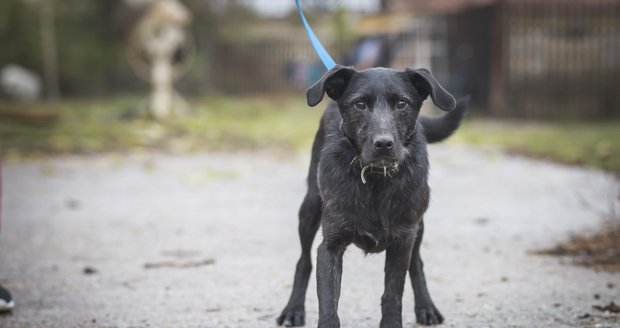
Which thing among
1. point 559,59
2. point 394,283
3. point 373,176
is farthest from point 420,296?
point 559,59

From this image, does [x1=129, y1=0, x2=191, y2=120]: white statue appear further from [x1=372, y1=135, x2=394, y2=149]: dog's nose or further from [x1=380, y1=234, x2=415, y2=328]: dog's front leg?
[x1=372, y1=135, x2=394, y2=149]: dog's nose

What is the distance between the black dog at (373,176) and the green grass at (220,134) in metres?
6.70

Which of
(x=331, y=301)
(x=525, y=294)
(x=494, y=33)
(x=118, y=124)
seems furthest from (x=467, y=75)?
(x=331, y=301)

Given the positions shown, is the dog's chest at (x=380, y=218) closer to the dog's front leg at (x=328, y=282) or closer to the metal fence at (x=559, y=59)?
the dog's front leg at (x=328, y=282)

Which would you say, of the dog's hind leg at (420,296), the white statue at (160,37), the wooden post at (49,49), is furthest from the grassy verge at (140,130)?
the dog's hind leg at (420,296)

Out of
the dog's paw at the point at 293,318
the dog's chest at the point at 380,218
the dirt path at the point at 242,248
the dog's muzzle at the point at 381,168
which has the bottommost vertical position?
the dirt path at the point at 242,248

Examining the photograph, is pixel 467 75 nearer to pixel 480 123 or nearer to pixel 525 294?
pixel 480 123

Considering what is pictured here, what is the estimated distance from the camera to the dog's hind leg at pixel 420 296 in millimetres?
4656

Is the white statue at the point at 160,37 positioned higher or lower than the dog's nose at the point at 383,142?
higher

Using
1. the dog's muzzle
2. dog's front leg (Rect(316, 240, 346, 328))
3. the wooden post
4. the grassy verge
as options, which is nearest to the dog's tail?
the dog's muzzle

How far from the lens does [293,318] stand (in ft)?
15.2

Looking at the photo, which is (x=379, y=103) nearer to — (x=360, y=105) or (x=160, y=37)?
(x=360, y=105)

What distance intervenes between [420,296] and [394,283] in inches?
25.4

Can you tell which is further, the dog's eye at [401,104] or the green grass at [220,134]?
the green grass at [220,134]
